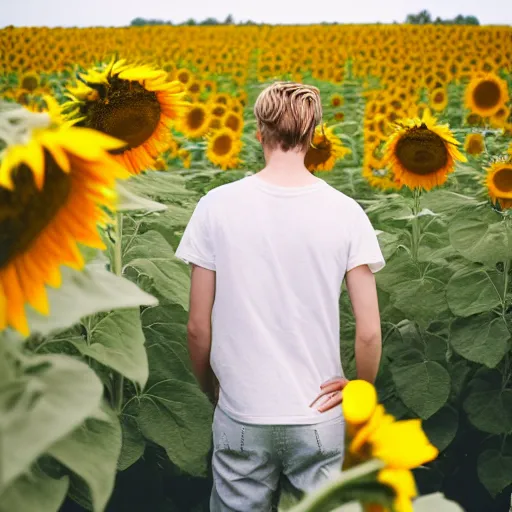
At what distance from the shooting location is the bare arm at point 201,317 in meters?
1.51

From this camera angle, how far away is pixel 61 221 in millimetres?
609

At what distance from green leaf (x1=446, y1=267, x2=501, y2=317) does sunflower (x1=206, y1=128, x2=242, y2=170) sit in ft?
7.19

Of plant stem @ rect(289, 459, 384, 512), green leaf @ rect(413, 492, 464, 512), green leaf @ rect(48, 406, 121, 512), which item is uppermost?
plant stem @ rect(289, 459, 384, 512)

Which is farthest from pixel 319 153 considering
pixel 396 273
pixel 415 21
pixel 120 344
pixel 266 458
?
pixel 415 21

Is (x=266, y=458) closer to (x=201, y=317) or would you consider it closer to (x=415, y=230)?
(x=201, y=317)

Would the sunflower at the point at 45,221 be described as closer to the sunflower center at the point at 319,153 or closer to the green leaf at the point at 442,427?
the green leaf at the point at 442,427

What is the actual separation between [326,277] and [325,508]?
956 mm

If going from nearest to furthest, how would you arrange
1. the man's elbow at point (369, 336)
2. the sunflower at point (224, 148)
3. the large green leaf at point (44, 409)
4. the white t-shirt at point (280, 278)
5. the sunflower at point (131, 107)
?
the large green leaf at point (44, 409) → the white t-shirt at point (280, 278) → the man's elbow at point (369, 336) → the sunflower at point (131, 107) → the sunflower at point (224, 148)

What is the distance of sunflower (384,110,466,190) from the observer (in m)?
2.40

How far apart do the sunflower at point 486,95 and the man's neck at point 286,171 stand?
3763mm

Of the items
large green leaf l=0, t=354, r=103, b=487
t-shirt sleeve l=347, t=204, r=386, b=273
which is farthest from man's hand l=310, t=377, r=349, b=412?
large green leaf l=0, t=354, r=103, b=487

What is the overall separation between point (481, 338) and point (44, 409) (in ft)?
6.18

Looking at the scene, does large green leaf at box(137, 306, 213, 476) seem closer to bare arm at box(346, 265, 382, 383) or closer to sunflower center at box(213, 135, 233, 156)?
bare arm at box(346, 265, 382, 383)

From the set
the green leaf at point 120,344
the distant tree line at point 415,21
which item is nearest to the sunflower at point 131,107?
the green leaf at point 120,344
